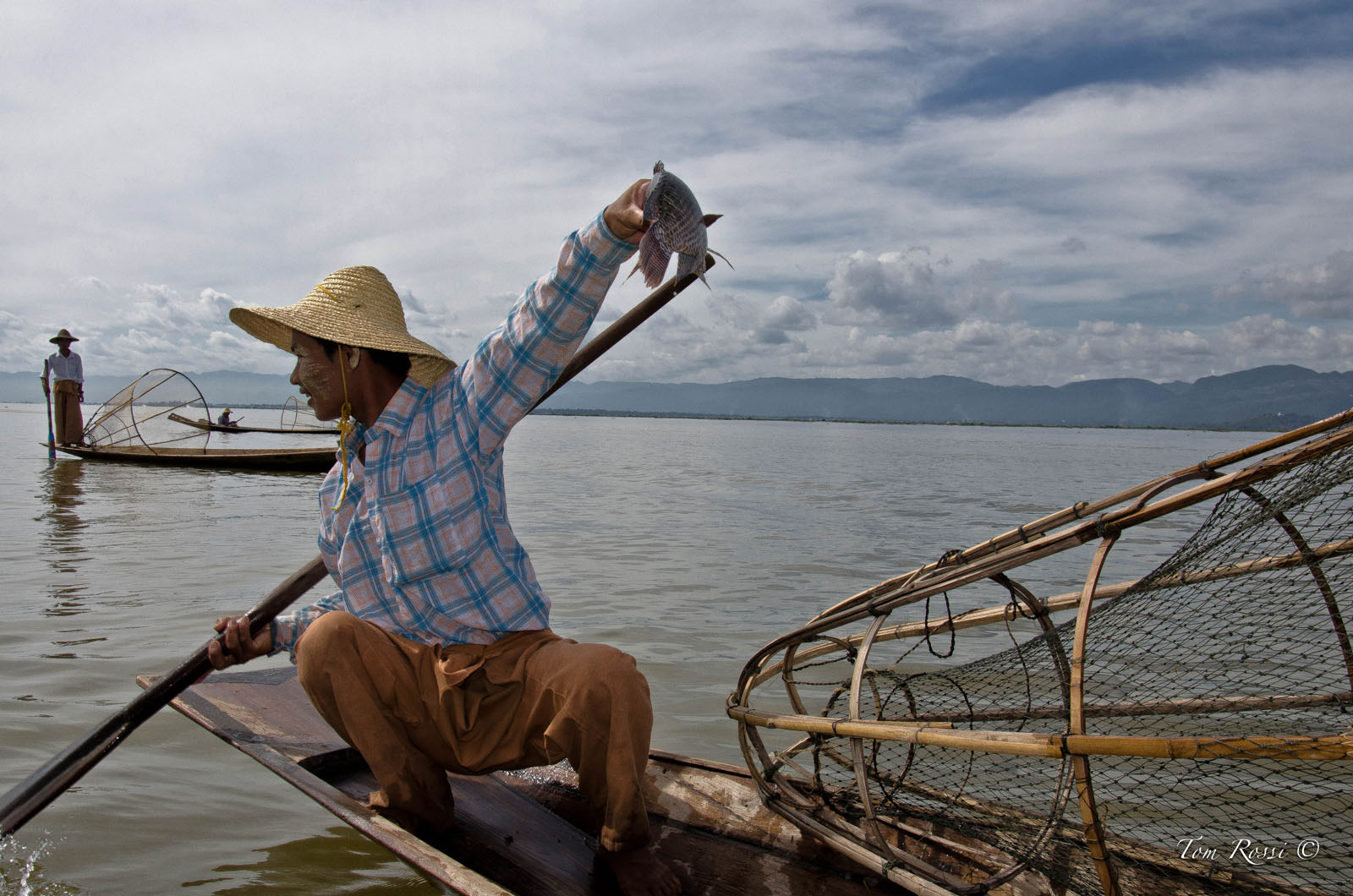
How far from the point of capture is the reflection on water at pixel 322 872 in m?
2.70

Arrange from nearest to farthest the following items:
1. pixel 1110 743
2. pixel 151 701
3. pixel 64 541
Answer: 1. pixel 1110 743
2. pixel 151 701
3. pixel 64 541

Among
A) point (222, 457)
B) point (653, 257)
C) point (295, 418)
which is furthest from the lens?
point (295, 418)

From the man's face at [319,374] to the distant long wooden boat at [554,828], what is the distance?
997 millimetres

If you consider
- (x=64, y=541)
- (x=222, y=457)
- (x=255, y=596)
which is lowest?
(x=255, y=596)

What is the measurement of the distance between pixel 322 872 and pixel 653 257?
2207 millimetres

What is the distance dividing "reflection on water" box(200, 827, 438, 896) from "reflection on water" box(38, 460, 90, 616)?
3597 millimetres

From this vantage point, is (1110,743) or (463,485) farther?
(463,485)

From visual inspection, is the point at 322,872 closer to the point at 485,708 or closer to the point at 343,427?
the point at 485,708

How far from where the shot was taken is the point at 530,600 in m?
A: 2.27

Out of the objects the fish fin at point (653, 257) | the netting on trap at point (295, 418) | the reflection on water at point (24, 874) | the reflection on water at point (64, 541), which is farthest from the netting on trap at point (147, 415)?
the fish fin at point (653, 257)

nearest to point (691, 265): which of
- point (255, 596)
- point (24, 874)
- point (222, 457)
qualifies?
point (24, 874)

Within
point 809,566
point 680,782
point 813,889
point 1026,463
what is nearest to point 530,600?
point 680,782

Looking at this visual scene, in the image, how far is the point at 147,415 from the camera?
52.5ft

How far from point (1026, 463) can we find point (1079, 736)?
2855 centimetres
